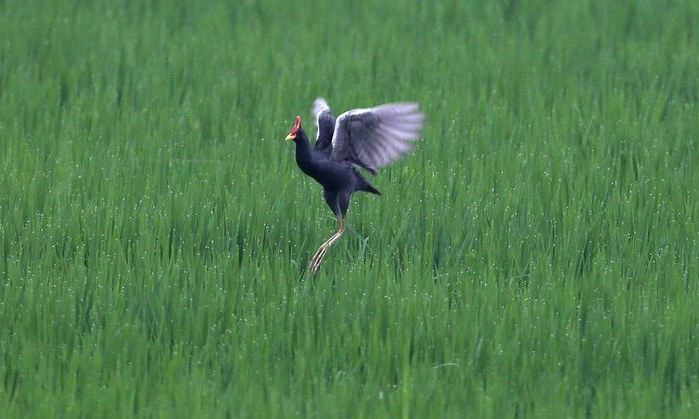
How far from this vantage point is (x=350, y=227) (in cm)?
574

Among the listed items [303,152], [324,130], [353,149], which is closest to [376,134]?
[353,149]

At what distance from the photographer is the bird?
17.4 feet

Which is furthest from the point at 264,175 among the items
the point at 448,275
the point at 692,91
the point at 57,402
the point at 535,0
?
the point at 535,0

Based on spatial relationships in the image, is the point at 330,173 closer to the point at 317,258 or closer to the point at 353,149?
the point at 353,149

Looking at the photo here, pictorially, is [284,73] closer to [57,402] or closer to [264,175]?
[264,175]

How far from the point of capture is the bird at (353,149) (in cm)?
531

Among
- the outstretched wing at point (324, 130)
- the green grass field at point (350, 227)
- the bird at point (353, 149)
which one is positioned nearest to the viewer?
the green grass field at point (350, 227)

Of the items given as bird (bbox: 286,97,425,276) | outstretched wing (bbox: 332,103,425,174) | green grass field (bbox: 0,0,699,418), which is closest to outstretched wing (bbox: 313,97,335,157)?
bird (bbox: 286,97,425,276)

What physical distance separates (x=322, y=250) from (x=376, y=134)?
0.56 metres

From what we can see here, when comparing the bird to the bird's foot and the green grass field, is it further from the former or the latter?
the green grass field

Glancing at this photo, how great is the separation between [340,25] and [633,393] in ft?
17.9

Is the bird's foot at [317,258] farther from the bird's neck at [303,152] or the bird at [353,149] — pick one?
the bird's neck at [303,152]

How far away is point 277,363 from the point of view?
4457 millimetres

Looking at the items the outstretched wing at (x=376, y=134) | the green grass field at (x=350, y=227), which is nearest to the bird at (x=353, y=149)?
the outstretched wing at (x=376, y=134)
